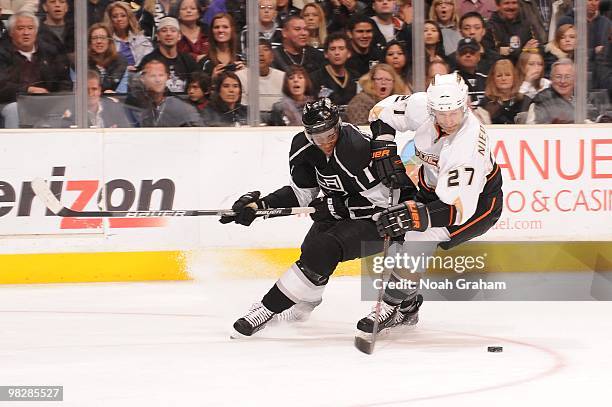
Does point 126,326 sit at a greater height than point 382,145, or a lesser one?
lesser

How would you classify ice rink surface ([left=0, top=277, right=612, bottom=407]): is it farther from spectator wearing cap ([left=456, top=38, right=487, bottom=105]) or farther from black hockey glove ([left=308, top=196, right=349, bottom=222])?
spectator wearing cap ([left=456, top=38, right=487, bottom=105])

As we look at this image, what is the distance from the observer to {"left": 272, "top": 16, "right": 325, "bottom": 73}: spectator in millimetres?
6875

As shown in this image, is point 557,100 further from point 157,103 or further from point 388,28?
point 157,103

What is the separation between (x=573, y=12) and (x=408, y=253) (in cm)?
313

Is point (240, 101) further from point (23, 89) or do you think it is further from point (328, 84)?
point (23, 89)

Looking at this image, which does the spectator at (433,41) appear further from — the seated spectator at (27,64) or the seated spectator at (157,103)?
the seated spectator at (27,64)

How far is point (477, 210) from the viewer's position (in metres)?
4.55

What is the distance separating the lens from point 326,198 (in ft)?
15.6

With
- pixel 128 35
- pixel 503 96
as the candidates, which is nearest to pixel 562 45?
pixel 503 96

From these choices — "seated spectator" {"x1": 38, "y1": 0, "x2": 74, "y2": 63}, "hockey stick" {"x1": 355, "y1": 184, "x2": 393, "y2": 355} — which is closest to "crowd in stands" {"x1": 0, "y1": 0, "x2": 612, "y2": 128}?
"seated spectator" {"x1": 38, "y1": 0, "x2": 74, "y2": 63}

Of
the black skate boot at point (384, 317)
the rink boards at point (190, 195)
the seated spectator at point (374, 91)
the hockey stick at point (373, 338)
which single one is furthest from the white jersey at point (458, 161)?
the seated spectator at point (374, 91)

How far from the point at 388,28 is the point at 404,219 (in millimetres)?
3059

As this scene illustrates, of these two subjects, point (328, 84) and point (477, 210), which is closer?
point (477, 210)

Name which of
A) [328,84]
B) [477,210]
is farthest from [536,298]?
[328,84]
